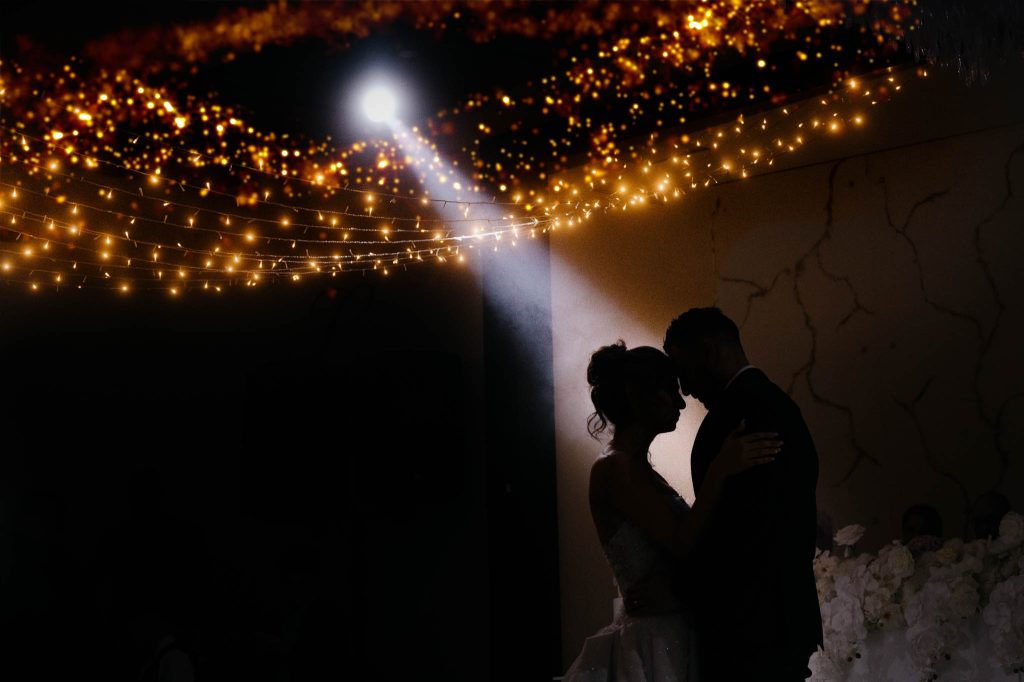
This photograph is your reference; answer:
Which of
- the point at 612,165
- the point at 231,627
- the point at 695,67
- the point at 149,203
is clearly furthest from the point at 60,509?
the point at 695,67

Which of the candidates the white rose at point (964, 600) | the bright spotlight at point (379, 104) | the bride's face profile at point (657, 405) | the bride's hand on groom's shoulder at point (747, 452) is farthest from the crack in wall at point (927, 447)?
the bright spotlight at point (379, 104)

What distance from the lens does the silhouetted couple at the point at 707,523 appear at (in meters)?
2.08

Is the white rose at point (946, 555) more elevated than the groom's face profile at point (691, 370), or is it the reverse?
the groom's face profile at point (691, 370)

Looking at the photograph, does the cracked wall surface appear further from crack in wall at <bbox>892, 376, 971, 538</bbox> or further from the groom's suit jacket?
the groom's suit jacket

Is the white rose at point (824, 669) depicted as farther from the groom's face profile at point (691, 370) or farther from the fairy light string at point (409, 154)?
the fairy light string at point (409, 154)

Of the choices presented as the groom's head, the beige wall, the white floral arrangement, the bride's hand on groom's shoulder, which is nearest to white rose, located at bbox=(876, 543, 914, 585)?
the white floral arrangement

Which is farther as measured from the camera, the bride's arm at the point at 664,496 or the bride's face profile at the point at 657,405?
the bride's face profile at the point at 657,405

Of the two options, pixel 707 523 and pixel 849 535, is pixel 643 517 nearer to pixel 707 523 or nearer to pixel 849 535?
pixel 707 523

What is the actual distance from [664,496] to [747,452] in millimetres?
311

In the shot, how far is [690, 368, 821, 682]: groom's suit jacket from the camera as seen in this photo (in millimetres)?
2068

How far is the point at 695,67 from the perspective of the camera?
4.07m

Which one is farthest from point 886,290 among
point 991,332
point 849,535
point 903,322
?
point 849,535

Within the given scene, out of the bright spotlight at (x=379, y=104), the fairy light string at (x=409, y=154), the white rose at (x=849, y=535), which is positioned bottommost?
the white rose at (x=849, y=535)

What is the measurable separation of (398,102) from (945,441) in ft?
9.21
